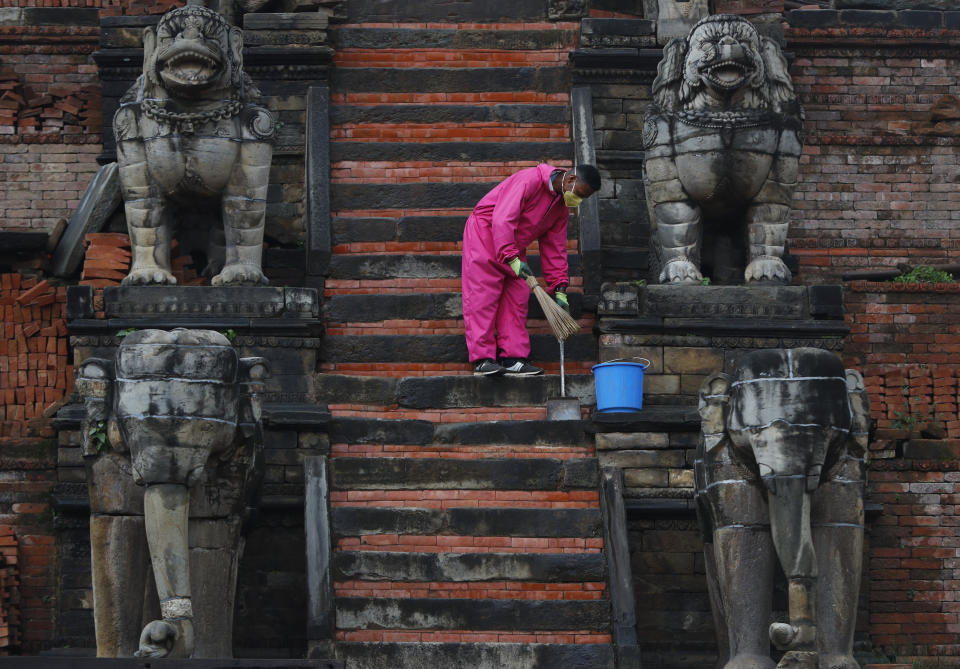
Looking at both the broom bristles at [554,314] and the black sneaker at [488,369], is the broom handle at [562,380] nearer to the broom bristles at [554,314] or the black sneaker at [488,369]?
the broom bristles at [554,314]

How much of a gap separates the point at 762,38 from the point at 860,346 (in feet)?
8.84

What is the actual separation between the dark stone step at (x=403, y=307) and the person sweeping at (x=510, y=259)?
0.32 metres

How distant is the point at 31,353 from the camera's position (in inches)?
599

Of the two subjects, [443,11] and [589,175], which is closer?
[589,175]

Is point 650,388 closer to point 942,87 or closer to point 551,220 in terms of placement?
point 551,220

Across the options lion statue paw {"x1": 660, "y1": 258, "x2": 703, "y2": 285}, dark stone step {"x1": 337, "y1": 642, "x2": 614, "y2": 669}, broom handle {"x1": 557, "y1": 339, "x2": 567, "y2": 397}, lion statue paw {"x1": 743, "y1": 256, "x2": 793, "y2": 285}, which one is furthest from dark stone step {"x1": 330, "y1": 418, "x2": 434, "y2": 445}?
lion statue paw {"x1": 743, "y1": 256, "x2": 793, "y2": 285}

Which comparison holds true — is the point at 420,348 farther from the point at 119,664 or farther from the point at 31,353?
the point at 119,664

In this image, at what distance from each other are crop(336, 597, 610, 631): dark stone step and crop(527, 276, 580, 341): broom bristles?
205 centimetres

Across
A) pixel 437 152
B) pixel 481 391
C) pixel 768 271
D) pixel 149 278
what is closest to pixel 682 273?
pixel 768 271

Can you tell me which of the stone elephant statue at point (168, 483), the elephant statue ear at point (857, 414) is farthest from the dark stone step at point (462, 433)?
the elephant statue ear at point (857, 414)

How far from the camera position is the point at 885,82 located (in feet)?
56.4

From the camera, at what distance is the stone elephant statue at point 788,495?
1167 centimetres

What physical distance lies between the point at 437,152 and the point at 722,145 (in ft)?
8.03

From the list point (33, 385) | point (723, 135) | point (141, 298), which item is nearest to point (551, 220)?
point (723, 135)
